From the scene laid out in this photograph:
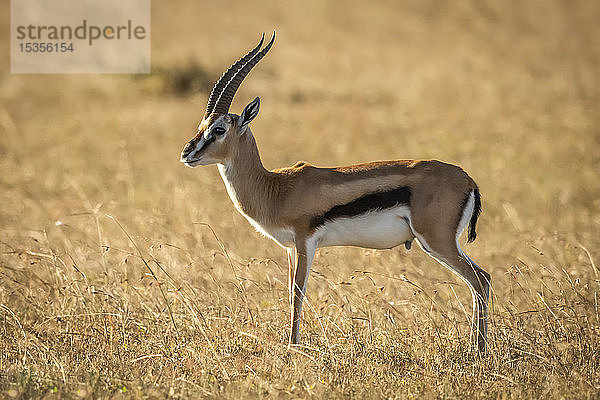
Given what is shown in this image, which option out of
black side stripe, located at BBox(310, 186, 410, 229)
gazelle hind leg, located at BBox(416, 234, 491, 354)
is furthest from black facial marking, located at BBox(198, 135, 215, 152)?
gazelle hind leg, located at BBox(416, 234, 491, 354)

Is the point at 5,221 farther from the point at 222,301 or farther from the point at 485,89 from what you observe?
the point at 485,89

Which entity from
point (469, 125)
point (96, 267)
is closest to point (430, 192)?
point (96, 267)

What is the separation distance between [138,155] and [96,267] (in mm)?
7684

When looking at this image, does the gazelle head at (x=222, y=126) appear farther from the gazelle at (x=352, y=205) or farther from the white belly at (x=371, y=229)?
the white belly at (x=371, y=229)

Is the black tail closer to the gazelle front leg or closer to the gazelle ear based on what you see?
the gazelle front leg

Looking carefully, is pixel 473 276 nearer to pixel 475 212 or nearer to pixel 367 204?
pixel 475 212

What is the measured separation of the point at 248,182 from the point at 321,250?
69.9 inches

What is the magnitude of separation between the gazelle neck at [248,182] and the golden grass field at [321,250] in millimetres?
479

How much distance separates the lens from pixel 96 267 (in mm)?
8219

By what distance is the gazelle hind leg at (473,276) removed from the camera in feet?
19.9

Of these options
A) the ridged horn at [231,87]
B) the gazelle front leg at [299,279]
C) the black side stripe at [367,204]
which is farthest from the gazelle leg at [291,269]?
the ridged horn at [231,87]

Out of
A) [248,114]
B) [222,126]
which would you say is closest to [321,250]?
[248,114]

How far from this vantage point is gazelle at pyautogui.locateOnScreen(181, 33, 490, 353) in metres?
6.12

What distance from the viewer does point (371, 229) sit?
6230 mm
